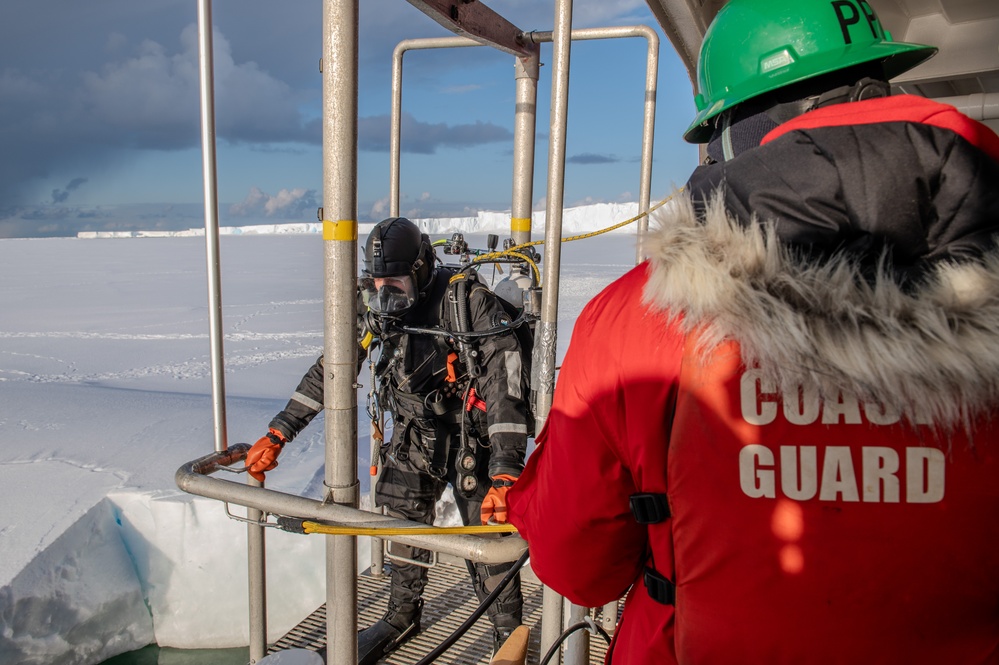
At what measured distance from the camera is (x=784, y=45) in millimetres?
1078

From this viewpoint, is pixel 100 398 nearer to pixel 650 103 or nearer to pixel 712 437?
pixel 650 103

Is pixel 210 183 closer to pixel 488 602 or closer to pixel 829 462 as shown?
pixel 488 602

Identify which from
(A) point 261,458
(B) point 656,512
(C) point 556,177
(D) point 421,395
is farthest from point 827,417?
(D) point 421,395

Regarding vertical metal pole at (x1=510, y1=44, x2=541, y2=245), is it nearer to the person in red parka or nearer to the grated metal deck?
the grated metal deck

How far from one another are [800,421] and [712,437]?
0.10 m

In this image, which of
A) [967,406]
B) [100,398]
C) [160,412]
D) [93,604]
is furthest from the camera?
[100,398]

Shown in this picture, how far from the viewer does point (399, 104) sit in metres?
3.70

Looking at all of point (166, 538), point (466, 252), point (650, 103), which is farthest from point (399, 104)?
point (166, 538)

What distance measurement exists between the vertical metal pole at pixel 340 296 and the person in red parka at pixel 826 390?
0.83m

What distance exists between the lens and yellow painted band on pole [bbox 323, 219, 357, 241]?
4.94 ft

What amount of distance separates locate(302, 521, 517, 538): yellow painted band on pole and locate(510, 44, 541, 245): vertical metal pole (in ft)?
7.71

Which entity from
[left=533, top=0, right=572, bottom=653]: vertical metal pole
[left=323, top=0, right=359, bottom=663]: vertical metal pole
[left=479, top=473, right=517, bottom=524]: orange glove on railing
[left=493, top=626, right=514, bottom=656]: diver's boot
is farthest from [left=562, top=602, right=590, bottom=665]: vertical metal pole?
[left=493, top=626, right=514, bottom=656]: diver's boot

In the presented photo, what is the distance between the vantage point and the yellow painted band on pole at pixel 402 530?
144cm

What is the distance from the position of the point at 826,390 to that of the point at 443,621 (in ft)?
10.0
